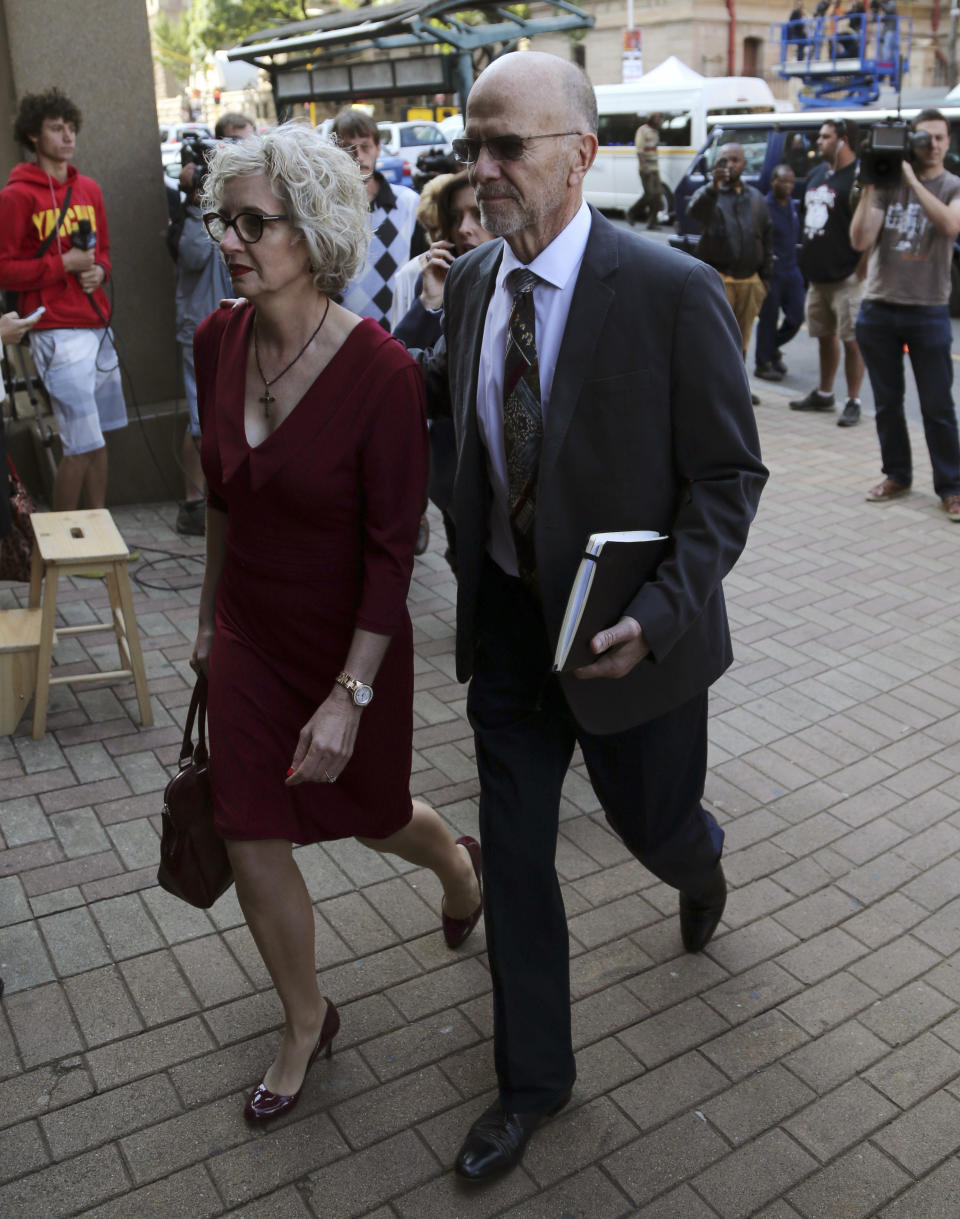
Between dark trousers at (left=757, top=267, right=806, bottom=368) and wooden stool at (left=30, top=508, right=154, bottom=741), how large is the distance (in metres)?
7.23

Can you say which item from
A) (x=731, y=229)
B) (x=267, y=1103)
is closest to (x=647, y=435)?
(x=267, y=1103)

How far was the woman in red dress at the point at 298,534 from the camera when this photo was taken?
101 inches

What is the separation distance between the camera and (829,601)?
6113 millimetres

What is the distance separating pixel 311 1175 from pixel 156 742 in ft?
7.19

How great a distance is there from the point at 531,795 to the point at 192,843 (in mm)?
732

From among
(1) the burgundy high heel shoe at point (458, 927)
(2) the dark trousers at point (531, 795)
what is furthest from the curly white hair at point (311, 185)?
(1) the burgundy high heel shoe at point (458, 927)

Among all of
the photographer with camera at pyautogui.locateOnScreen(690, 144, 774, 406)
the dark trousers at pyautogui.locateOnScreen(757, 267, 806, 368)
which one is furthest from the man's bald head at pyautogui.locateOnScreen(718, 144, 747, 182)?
the dark trousers at pyautogui.locateOnScreen(757, 267, 806, 368)

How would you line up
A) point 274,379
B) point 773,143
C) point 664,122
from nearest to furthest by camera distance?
point 274,379
point 773,143
point 664,122

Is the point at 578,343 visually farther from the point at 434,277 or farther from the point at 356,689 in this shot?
the point at 434,277

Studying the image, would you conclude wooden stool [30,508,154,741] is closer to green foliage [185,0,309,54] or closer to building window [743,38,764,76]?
building window [743,38,764,76]

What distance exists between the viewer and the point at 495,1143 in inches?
105

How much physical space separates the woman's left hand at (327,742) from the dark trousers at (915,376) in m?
5.53

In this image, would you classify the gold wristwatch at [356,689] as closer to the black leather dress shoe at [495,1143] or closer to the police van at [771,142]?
the black leather dress shoe at [495,1143]

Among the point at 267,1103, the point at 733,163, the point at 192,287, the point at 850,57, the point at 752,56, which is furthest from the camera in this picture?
the point at 752,56
